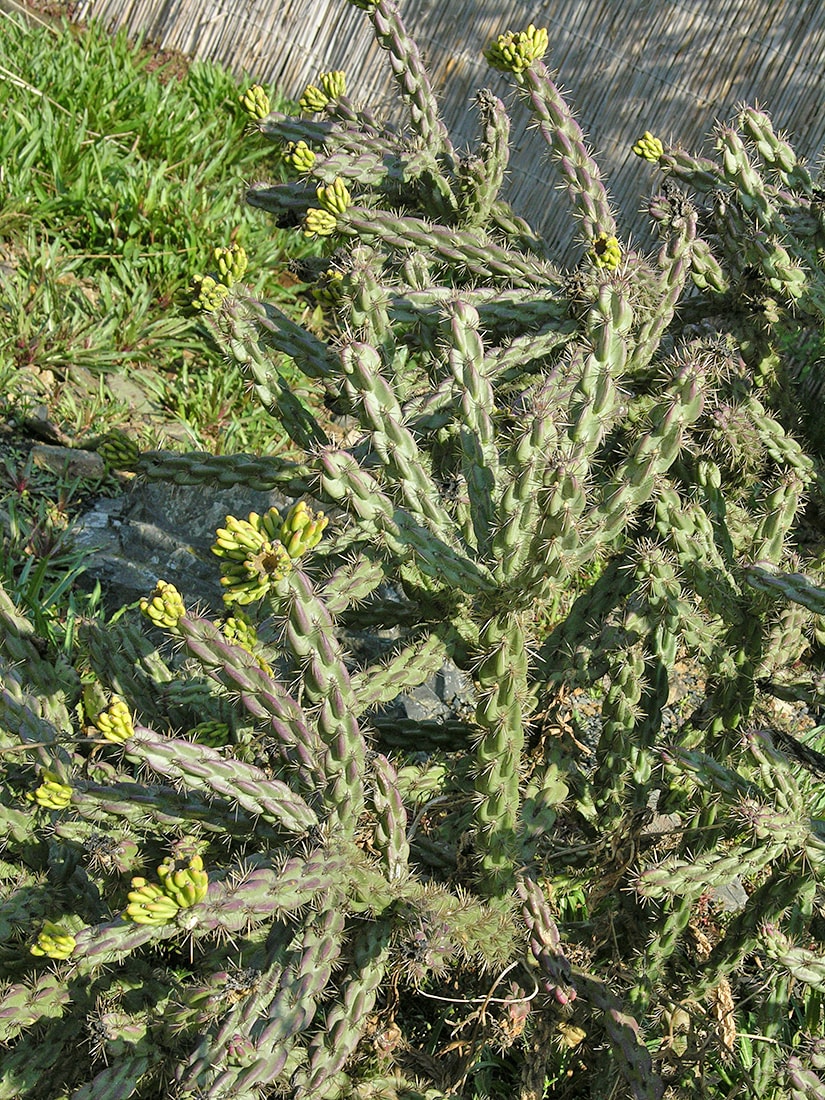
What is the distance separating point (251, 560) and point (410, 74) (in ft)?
7.07


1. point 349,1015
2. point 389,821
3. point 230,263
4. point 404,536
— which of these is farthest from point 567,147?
point 349,1015

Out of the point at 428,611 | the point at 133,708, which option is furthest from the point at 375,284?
the point at 133,708

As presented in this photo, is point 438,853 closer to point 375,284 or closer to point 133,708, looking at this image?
point 133,708

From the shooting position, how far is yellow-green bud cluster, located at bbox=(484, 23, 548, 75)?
3.23 meters

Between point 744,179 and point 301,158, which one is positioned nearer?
point 301,158

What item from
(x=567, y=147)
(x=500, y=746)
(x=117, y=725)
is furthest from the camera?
(x=567, y=147)

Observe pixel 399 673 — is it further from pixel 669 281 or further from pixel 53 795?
pixel 669 281

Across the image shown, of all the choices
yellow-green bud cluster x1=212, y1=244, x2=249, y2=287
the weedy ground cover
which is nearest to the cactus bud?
A: the weedy ground cover

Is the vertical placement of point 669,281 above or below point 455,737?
above

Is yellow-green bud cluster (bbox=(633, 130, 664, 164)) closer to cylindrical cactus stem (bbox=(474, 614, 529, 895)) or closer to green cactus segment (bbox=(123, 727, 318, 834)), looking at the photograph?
cylindrical cactus stem (bbox=(474, 614, 529, 895))

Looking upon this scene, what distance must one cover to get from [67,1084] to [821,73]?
4944mm

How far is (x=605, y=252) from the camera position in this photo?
119 inches

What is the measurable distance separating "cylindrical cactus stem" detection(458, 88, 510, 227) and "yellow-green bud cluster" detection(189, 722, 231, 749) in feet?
6.30

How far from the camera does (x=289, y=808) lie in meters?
2.23
